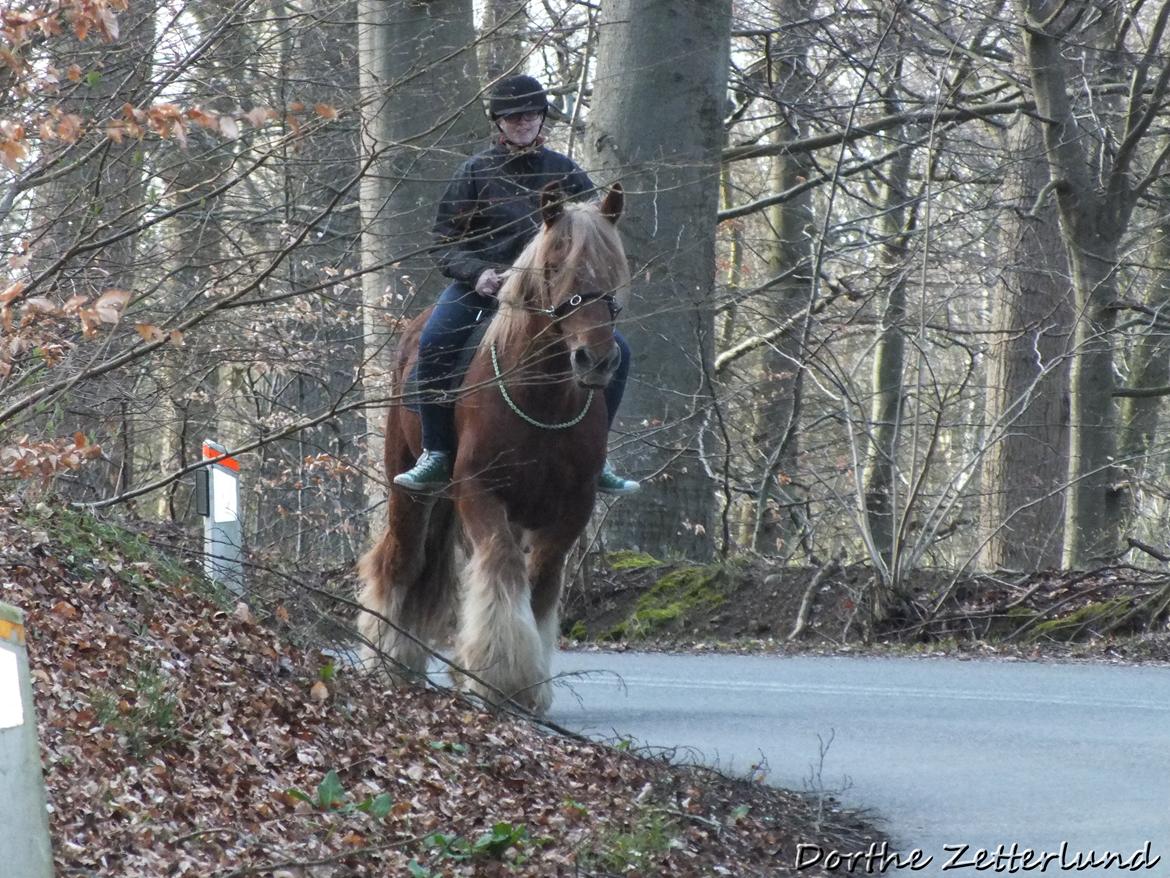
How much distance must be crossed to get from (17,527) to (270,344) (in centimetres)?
171

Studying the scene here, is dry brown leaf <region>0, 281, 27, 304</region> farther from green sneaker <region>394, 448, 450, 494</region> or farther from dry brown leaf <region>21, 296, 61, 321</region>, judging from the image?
green sneaker <region>394, 448, 450, 494</region>

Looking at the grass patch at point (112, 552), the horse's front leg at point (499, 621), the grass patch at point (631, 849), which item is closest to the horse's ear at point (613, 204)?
the horse's front leg at point (499, 621)

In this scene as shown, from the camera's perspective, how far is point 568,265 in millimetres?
8156

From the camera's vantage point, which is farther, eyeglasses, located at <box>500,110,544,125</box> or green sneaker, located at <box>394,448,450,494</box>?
green sneaker, located at <box>394,448,450,494</box>

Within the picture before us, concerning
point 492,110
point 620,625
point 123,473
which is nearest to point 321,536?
point 620,625

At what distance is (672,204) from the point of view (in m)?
16.4

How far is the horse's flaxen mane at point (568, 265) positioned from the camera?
8.15 m

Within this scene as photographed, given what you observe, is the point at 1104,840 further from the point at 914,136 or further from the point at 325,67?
the point at 914,136

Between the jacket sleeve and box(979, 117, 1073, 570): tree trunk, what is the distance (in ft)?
37.9

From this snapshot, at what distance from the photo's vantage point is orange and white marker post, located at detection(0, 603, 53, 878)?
11.7 feet

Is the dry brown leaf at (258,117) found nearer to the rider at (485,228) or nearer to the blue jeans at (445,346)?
the rider at (485,228)

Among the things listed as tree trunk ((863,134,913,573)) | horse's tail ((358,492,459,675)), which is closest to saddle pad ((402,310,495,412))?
horse's tail ((358,492,459,675))

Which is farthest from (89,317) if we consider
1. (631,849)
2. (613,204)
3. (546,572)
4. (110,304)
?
(546,572)

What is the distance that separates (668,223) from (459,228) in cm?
859
